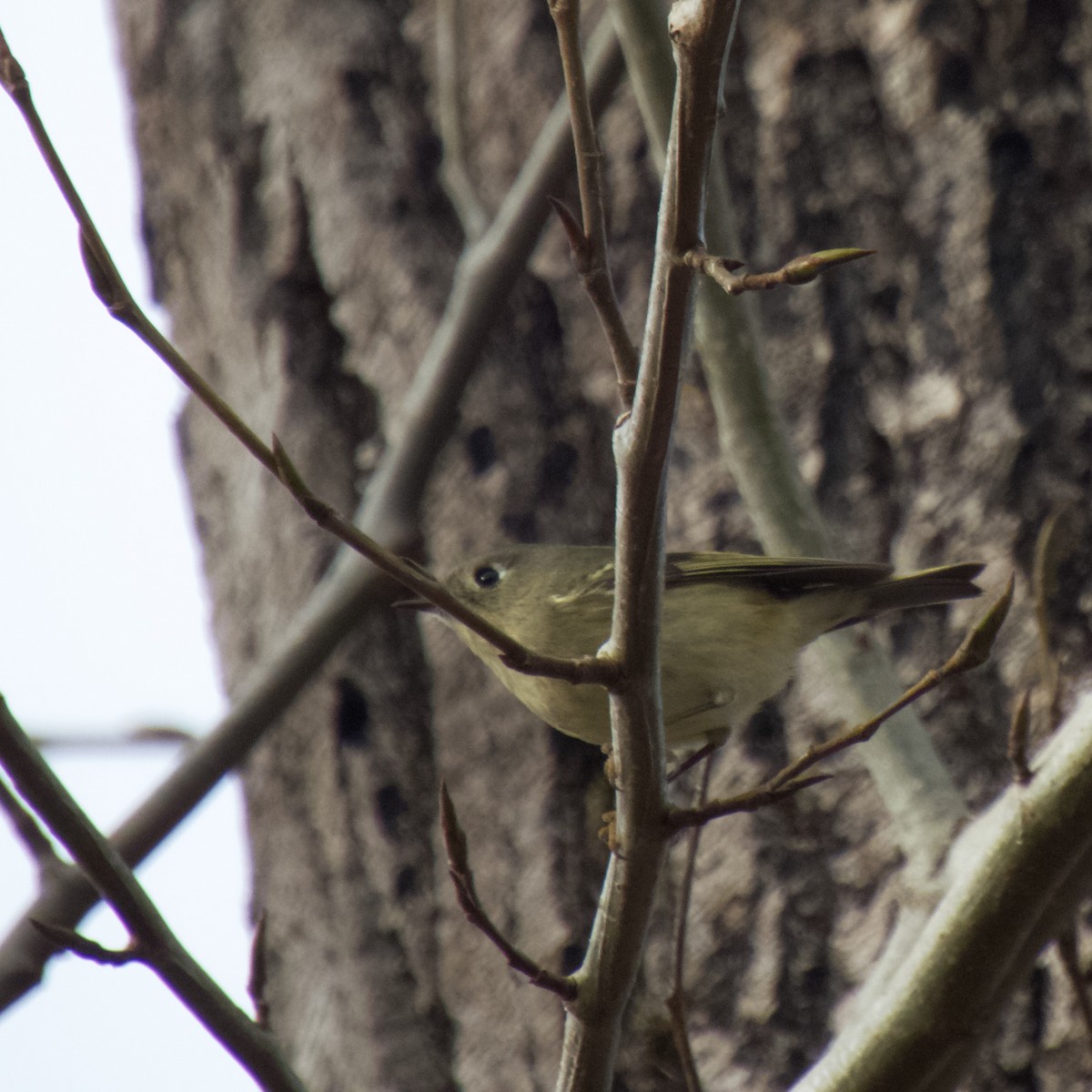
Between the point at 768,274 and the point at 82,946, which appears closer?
the point at 768,274

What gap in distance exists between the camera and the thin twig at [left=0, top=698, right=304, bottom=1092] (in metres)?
1.33

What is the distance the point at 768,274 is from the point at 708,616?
1.40m

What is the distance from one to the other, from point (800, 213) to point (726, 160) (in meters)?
0.20

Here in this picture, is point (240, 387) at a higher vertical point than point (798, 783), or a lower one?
higher

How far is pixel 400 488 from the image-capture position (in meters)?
2.60

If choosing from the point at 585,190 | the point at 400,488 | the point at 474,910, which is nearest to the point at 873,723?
the point at 474,910

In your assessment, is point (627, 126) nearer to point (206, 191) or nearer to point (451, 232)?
point (451, 232)

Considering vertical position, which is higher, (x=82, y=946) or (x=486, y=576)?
(x=486, y=576)

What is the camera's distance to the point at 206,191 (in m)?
3.46

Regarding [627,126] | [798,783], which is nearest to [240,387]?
[627,126]

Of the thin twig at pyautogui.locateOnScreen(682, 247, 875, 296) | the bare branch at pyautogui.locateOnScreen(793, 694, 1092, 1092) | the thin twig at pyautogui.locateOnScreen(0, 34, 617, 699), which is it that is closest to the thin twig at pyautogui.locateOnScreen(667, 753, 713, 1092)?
the bare branch at pyautogui.locateOnScreen(793, 694, 1092, 1092)

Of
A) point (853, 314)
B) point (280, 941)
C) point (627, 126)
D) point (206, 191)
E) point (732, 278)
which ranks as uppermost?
point (206, 191)

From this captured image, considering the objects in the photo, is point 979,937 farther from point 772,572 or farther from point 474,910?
point 772,572

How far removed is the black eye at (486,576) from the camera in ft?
8.89
